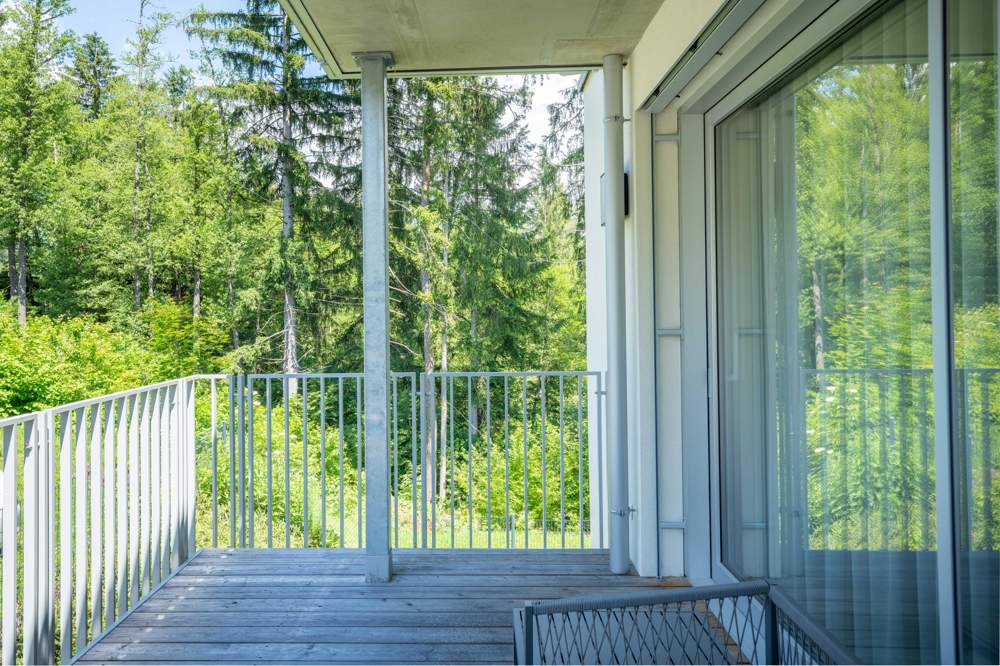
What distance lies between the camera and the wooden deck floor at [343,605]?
102 inches

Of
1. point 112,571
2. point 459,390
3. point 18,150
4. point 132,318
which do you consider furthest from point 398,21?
point 18,150

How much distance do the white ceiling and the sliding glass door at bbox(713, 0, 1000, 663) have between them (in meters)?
0.87

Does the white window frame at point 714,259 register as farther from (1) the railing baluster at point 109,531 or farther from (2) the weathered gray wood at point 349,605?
(1) the railing baluster at point 109,531

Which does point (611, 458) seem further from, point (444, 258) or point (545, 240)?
point (545, 240)

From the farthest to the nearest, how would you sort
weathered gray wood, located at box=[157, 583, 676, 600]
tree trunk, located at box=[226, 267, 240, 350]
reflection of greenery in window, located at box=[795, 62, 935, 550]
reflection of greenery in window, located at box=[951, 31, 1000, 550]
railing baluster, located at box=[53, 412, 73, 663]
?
1. tree trunk, located at box=[226, 267, 240, 350]
2. weathered gray wood, located at box=[157, 583, 676, 600]
3. railing baluster, located at box=[53, 412, 73, 663]
4. reflection of greenery in window, located at box=[795, 62, 935, 550]
5. reflection of greenery in window, located at box=[951, 31, 1000, 550]

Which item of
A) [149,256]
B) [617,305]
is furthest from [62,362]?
[617,305]

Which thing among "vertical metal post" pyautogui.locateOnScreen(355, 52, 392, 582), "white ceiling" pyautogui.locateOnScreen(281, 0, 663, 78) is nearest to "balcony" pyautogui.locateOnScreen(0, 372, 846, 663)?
"vertical metal post" pyautogui.locateOnScreen(355, 52, 392, 582)

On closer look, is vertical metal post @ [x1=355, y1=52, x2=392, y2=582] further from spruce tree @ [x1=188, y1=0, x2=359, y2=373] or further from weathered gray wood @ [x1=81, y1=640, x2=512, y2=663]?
spruce tree @ [x1=188, y1=0, x2=359, y2=373]

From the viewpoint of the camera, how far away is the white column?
3391mm

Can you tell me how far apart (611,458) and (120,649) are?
223cm

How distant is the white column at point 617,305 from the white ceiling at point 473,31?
30 centimetres

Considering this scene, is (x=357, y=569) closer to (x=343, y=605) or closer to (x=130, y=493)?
(x=343, y=605)

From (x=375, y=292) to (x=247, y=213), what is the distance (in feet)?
32.8

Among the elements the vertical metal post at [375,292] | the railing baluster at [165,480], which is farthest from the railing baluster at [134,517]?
the vertical metal post at [375,292]
